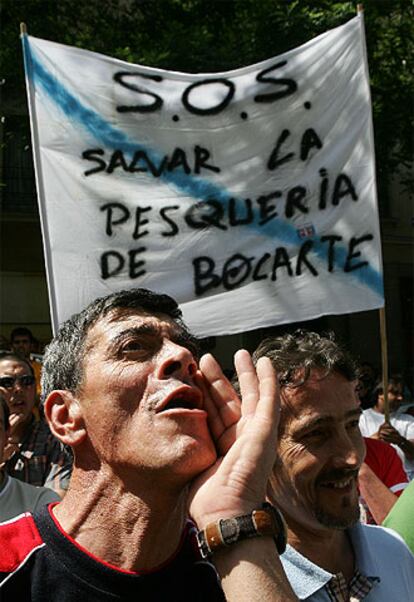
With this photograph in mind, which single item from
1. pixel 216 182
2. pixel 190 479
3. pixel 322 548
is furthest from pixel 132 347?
pixel 216 182

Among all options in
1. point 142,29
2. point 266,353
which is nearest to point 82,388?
point 266,353

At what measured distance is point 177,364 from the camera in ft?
6.64

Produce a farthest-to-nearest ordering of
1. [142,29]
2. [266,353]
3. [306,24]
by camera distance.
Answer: [142,29]
[306,24]
[266,353]

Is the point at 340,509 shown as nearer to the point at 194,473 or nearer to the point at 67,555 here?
the point at 194,473

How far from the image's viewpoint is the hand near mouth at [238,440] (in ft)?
5.85

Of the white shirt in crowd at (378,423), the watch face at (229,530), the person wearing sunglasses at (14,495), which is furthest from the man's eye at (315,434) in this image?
the white shirt in crowd at (378,423)

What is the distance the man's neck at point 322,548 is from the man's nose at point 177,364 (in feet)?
1.90

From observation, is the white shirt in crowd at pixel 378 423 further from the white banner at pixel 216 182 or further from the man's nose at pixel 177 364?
the man's nose at pixel 177 364

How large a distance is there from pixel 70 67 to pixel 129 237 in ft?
3.42

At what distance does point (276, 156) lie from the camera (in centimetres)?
522

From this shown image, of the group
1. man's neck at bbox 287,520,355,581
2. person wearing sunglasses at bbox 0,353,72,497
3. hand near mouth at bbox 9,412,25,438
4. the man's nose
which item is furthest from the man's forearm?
hand near mouth at bbox 9,412,25,438

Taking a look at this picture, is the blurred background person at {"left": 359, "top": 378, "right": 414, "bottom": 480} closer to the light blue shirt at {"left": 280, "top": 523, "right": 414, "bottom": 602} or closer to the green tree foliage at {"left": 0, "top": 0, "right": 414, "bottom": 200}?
the light blue shirt at {"left": 280, "top": 523, "right": 414, "bottom": 602}

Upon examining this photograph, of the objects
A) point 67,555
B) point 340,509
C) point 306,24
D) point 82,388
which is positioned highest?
point 306,24

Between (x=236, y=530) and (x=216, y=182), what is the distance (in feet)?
11.8
